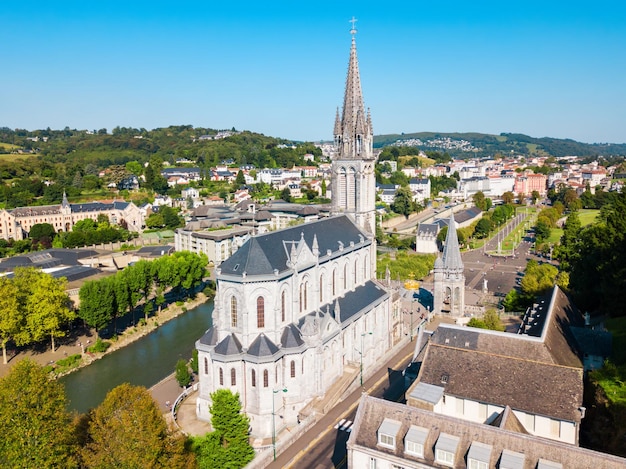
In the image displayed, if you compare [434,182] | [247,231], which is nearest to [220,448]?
[247,231]

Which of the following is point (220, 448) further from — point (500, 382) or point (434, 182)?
point (434, 182)

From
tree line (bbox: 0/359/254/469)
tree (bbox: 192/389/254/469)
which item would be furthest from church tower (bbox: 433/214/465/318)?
tree line (bbox: 0/359/254/469)

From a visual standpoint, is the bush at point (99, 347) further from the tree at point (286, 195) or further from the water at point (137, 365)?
the tree at point (286, 195)

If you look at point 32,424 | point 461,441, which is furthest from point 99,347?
point 461,441

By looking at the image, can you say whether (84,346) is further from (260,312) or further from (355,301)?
(355,301)

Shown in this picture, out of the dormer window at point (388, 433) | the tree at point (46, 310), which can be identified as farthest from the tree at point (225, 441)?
the tree at point (46, 310)
